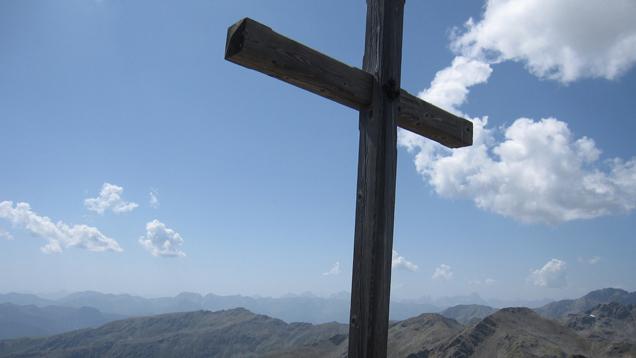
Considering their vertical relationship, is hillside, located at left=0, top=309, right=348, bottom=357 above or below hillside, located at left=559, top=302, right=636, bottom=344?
below

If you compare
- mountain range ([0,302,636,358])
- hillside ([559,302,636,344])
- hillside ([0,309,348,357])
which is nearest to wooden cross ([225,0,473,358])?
mountain range ([0,302,636,358])

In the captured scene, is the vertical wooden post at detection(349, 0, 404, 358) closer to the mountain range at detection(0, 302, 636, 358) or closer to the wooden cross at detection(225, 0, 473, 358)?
the wooden cross at detection(225, 0, 473, 358)

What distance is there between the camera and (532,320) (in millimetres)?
91312

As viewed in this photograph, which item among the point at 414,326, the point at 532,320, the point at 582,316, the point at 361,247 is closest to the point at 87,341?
the point at 414,326

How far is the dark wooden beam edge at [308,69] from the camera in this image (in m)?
2.67

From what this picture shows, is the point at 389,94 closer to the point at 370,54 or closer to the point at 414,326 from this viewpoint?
the point at 370,54

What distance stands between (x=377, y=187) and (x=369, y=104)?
2.58ft

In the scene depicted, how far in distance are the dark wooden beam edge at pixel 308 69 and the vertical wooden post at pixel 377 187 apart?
0.19m

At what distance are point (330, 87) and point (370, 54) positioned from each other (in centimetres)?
64

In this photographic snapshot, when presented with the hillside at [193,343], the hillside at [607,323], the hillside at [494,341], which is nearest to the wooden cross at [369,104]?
the hillside at [494,341]

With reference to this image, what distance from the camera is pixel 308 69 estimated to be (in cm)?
294

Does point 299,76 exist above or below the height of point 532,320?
above

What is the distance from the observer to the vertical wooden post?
9.20 feet

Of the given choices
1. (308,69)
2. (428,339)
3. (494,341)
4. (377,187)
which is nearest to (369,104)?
(308,69)
